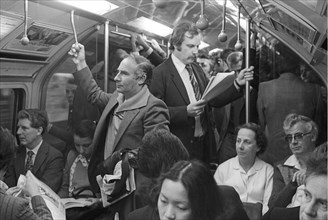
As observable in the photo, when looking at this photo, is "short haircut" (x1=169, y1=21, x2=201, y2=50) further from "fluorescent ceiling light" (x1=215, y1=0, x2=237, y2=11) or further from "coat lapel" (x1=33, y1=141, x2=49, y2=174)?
"coat lapel" (x1=33, y1=141, x2=49, y2=174)

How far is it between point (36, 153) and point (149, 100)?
118cm

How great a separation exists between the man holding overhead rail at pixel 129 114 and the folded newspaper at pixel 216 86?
483 mm

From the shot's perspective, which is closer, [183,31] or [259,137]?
[259,137]

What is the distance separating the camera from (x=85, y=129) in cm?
414

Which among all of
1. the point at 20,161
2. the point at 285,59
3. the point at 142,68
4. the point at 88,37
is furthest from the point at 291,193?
the point at 88,37

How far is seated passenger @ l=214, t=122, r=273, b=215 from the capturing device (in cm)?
317

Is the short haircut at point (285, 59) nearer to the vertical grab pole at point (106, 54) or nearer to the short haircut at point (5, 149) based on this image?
the vertical grab pole at point (106, 54)

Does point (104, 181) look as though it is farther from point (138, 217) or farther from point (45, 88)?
point (45, 88)

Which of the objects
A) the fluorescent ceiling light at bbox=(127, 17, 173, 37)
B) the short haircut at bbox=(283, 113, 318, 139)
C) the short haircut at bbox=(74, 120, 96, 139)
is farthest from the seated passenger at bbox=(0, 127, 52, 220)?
the fluorescent ceiling light at bbox=(127, 17, 173, 37)

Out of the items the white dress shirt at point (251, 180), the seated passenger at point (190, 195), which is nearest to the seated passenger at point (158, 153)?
the seated passenger at point (190, 195)

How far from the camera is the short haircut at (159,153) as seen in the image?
238 cm

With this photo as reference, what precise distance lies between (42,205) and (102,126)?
2.59 ft

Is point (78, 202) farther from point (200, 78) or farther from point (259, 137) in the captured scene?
point (259, 137)

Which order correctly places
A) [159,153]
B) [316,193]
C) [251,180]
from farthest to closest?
[251,180] < [159,153] < [316,193]
